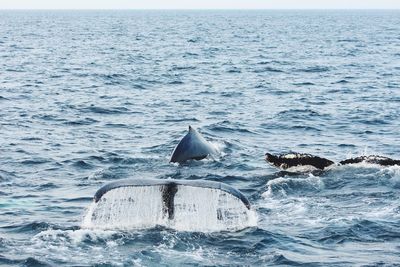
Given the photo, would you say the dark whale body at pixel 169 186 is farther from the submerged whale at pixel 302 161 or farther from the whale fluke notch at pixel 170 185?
the submerged whale at pixel 302 161

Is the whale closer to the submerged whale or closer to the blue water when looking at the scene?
the blue water

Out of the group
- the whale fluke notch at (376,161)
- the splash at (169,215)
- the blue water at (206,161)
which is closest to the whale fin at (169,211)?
the splash at (169,215)

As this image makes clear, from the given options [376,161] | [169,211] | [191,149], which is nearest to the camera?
[169,211]

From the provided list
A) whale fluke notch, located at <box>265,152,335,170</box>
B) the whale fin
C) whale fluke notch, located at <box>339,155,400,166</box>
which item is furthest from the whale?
the whale fin

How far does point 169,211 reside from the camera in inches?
564

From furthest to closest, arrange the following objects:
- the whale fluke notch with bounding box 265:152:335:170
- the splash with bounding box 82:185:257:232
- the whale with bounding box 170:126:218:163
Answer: the whale with bounding box 170:126:218:163 < the whale fluke notch with bounding box 265:152:335:170 < the splash with bounding box 82:185:257:232

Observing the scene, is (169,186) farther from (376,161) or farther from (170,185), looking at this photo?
(376,161)

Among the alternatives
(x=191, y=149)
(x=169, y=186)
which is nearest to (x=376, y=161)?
(x=191, y=149)

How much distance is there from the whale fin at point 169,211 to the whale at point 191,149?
15.4ft

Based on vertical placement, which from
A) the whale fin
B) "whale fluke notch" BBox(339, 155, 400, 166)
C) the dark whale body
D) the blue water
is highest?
the dark whale body

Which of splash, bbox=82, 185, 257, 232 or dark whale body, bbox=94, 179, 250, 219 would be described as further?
splash, bbox=82, 185, 257, 232

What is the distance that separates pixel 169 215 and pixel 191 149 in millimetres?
6531

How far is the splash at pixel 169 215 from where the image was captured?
1427 cm

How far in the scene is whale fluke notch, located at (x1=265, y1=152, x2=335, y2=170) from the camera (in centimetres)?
1917
